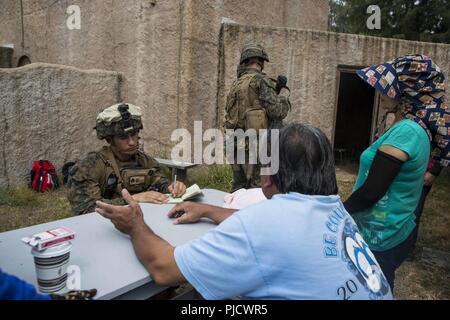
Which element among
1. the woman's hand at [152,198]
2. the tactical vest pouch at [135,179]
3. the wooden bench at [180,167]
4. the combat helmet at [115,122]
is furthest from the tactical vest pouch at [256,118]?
the woman's hand at [152,198]

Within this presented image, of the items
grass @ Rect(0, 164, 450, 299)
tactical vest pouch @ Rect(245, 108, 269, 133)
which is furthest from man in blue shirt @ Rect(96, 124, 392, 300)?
tactical vest pouch @ Rect(245, 108, 269, 133)

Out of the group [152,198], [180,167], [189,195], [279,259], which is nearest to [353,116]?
[180,167]

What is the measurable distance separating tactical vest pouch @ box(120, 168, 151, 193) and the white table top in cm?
61

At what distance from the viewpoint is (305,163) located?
1166 millimetres

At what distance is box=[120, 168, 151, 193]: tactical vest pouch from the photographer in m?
2.46

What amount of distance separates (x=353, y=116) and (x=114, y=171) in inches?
297

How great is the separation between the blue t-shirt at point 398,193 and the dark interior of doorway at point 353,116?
6.85 meters

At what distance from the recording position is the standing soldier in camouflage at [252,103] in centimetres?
376

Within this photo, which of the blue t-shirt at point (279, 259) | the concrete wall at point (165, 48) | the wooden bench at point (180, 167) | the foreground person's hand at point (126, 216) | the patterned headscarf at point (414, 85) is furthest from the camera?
the concrete wall at point (165, 48)

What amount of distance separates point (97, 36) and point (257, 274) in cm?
571

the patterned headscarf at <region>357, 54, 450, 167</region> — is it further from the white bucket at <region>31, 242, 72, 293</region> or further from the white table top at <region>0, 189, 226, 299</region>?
the white bucket at <region>31, 242, 72, 293</region>

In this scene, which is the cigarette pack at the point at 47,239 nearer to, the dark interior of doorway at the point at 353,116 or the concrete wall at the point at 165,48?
the concrete wall at the point at 165,48
